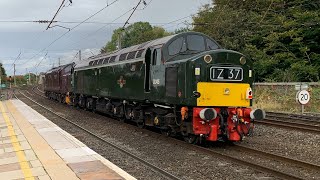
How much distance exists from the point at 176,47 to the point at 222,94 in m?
2.29

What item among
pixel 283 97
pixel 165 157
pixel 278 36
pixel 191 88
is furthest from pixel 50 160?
pixel 278 36

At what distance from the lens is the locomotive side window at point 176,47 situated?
12.7 m

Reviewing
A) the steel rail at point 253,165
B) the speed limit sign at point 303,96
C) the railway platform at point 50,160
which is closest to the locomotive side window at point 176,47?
the steel rail at point 253,165

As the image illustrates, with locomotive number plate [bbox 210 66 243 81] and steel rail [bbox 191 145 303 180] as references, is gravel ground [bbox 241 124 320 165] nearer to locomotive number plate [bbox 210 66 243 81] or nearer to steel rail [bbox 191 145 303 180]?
steel rail [bbox 191 145 303 180]

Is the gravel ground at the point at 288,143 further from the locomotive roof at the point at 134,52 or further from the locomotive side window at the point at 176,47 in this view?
the locomotive roof at the point at 134,52

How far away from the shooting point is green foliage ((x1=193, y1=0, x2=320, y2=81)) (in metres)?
31.3

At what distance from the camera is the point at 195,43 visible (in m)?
12.9

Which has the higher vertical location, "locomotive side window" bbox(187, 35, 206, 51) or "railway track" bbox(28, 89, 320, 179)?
"locomotive side window" bbox(187, 35, 206, 51)

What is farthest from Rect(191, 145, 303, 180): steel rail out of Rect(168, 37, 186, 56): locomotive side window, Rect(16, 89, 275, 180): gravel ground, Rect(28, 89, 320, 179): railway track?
Rect(168, 37, 186, 56): locomotive side window

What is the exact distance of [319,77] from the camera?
31578 mm

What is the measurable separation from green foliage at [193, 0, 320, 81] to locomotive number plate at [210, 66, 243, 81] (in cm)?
2037

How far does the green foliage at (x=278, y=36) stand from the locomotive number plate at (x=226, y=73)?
802 inches

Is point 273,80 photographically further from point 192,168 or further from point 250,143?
point 192,168

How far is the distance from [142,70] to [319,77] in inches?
848
